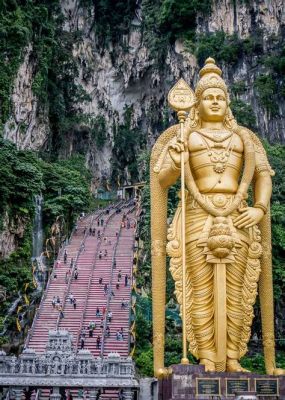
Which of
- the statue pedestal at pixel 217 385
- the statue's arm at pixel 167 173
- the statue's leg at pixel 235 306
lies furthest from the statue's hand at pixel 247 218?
the statue pedestal at pixel 217 385

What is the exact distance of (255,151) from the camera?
7.93 meters

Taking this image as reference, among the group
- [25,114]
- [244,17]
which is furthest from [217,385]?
[244,17]

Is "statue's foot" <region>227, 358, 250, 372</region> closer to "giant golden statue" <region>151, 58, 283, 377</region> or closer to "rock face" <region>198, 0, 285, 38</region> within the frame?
"giant golden statue" <region>151, 58, 283, 377</region>

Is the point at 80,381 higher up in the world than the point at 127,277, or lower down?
lower down

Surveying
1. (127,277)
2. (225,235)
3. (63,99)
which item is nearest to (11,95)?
(63,99)

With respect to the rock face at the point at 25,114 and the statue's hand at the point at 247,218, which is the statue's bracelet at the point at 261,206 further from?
the rock face at the point at 25,114

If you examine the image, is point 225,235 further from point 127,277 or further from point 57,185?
point 57,185

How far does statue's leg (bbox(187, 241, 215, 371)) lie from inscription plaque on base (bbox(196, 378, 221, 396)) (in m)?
0.41

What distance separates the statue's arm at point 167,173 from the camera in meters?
7.43

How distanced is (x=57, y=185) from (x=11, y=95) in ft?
14.7

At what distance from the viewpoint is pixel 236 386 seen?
6.57m

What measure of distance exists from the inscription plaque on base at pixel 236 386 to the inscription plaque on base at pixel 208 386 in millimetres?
105

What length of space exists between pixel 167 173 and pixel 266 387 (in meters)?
2.76

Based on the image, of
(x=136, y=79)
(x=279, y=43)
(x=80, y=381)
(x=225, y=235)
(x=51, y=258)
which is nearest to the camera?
(x=225, y=235)
